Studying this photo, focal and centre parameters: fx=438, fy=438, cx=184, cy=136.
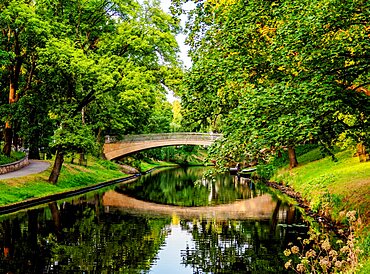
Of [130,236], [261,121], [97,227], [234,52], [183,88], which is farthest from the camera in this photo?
[97,227]

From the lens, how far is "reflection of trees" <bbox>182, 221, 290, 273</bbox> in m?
12.9

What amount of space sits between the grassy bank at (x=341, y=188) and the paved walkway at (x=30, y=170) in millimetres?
17921

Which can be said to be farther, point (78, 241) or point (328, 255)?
point (78, 241)

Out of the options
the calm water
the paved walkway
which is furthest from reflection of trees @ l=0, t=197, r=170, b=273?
the paved walkway

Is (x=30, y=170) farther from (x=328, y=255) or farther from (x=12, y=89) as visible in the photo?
(x=328, y=255)

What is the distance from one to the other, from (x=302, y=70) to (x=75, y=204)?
57.0 ft

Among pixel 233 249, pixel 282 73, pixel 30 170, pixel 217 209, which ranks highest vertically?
pixel 282 73

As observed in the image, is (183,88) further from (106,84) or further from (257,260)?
(106,84)

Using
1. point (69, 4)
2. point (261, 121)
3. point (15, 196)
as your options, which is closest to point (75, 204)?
point (15, 196)

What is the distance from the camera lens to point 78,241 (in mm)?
15906

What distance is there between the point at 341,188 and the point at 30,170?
21396 millimetres

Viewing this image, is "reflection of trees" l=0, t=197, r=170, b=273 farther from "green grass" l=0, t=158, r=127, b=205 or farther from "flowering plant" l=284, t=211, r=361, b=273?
"flowering plant" l=284, t=211, r=361, b=273

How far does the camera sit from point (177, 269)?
42.1 ft

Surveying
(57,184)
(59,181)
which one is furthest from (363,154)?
(59,181)
